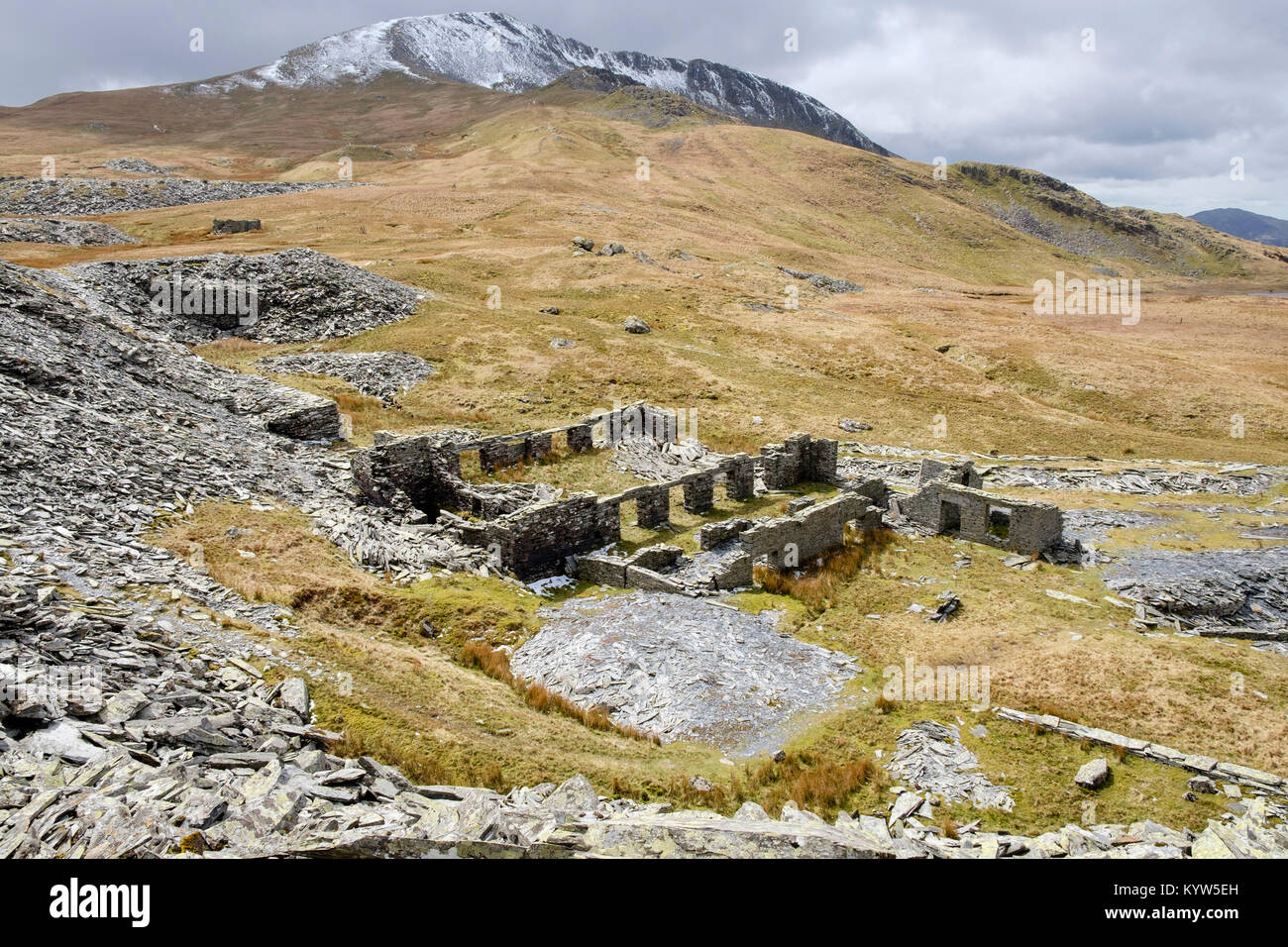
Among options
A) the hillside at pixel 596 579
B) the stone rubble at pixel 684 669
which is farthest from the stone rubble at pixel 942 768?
the stone rubble at pixel 684 669

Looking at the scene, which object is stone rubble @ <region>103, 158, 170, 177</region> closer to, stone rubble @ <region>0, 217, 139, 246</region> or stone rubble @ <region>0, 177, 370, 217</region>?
stone rubble @ <region>0, 177, 370, 217</region>

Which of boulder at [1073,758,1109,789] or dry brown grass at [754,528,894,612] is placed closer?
boulder at [1073,758,1109,789]

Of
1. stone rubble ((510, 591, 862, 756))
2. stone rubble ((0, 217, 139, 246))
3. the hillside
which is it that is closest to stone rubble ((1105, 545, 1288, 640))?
the hillside

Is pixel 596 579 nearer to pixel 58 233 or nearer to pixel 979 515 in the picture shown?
pixel 979 515

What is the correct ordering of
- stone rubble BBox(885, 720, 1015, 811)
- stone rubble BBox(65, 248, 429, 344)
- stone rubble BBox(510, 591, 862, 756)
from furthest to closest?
stone rubble BBox(65, 248, 429, 344) → stone rubble BBox(510, 591, 862, 756) → stone rubble BBox(885, 720, 1015, 811)

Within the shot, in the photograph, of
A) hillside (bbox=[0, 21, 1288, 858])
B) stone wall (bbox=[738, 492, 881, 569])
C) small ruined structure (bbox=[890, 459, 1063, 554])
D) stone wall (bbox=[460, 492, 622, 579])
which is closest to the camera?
hillside (bbox=[0, 21, 1288, 858])

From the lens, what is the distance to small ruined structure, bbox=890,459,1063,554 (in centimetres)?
2719

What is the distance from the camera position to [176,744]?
9953 mm

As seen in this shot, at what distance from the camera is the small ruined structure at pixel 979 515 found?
1070 inches

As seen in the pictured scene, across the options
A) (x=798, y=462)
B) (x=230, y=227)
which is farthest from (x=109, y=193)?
(x=798, y=462)

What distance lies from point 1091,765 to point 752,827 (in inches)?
338

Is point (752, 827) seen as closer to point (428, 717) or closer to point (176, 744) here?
point (428, 717)

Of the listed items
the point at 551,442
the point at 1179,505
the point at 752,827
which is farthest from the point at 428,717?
the point at 1179,505
